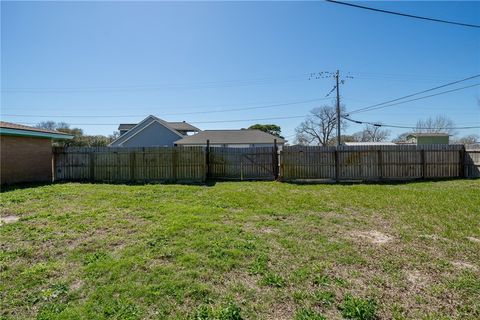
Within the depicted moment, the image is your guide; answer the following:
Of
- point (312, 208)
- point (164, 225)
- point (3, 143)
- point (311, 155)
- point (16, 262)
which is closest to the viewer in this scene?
point (16, 262)

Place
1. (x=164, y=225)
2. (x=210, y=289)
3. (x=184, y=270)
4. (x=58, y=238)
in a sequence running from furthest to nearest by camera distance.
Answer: (x=164, y=225) < (x=58, y=238) < (x=184, y=270) < (x=210, y=289)

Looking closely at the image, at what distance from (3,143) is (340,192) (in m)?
13.4

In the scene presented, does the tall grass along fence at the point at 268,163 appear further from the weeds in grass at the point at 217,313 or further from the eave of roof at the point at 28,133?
the weeds in grass at the point at 217,313

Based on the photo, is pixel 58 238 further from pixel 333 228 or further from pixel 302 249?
pixel 333 228

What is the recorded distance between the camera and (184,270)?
361cm

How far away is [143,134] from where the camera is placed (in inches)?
1169

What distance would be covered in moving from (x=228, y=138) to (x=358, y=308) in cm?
2830

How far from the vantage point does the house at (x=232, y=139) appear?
96.0 ft

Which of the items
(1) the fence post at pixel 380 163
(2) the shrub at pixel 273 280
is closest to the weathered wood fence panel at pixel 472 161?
(1) the fence post at pixel 380 163

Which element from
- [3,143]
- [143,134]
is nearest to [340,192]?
[3,143]

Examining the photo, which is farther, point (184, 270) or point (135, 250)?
point (135, 250)

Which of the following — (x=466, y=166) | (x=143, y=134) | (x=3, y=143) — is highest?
(x=143, y=134)

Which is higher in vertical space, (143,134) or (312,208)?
(143,134)

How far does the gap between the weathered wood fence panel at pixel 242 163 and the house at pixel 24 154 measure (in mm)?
7802
